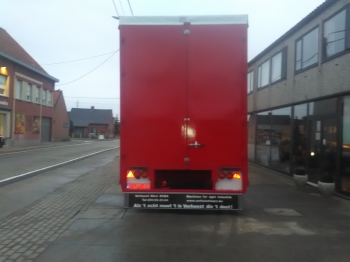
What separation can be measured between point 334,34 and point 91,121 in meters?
86.1

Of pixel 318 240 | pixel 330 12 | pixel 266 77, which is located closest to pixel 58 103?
pixel 266 77

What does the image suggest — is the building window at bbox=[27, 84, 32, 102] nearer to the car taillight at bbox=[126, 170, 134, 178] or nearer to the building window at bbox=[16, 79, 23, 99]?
the building window at bbox=[16, 79, 23, 99]

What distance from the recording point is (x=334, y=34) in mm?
10969

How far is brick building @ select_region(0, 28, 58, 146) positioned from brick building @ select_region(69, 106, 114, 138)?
44511 mm

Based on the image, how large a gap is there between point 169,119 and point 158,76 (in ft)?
2.61

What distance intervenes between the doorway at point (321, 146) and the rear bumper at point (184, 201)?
4.35 metres

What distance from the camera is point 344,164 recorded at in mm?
10227

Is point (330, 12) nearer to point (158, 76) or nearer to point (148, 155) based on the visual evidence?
point (158, 76)

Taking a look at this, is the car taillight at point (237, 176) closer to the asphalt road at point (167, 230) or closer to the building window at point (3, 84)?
the asphalt road at point (167, 230)

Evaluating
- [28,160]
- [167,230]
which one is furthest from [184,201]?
[28,160]

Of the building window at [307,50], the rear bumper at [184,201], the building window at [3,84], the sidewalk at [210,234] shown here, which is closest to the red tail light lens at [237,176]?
the rear bumper at [184,201]

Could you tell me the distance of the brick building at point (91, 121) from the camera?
93375 millimetres

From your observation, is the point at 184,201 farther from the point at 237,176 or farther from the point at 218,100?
the point at 218,100

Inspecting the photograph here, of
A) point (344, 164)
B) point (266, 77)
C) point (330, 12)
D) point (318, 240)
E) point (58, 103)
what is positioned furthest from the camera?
point (58, 103)
